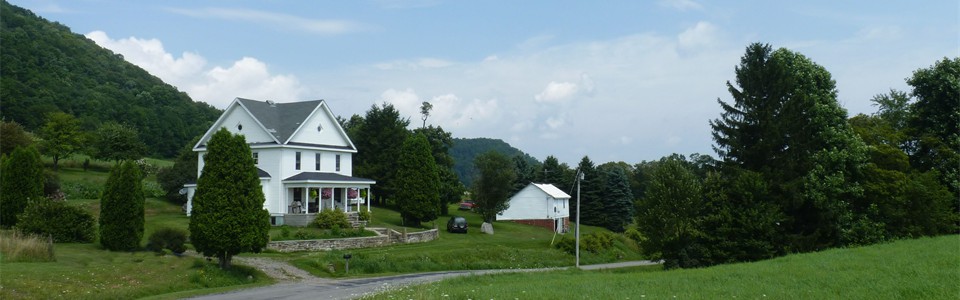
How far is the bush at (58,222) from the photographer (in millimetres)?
30125

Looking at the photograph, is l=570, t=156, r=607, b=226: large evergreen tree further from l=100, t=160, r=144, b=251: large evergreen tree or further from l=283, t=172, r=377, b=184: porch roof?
l=100, t=160, r=144, b=251: large evergreen tree

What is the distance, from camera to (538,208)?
76062mm

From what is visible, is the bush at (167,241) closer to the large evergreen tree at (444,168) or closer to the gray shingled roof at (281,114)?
the gray shingled roof at (281,114)

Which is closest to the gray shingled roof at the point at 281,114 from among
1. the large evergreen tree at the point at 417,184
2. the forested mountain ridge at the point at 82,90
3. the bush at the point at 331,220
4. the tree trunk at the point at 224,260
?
the bush at the point at 331,220

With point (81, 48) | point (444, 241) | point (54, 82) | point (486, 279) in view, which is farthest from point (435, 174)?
point (81, 48)

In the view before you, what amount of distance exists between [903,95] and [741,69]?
1892 centimetres

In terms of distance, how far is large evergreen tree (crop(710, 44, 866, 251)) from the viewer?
34.7 meters

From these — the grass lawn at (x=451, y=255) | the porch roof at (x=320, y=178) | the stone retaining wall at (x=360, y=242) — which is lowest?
the grass lawn at (x=451, y=255)

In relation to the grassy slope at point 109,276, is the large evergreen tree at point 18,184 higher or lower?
higher

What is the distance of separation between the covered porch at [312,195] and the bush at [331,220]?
3.85 ft

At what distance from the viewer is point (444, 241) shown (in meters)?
47.3

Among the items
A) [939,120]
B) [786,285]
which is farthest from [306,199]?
[939,120]

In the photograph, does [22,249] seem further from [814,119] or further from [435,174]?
[814,119]

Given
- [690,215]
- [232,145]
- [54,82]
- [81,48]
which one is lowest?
[690,215]
